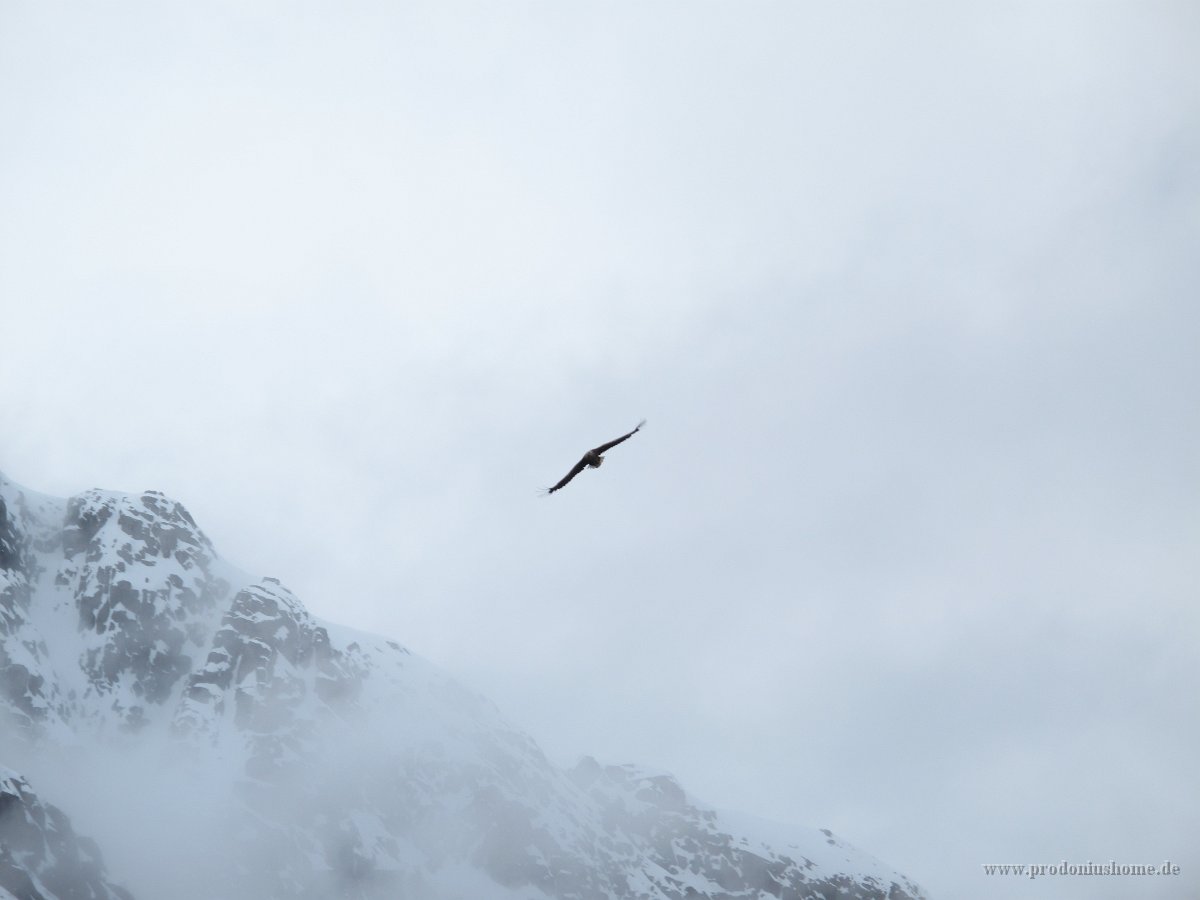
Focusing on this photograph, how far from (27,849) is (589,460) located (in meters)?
192

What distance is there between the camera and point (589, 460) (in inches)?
2148

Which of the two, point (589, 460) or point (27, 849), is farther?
point (27, 849)

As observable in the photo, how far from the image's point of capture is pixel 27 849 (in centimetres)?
19988

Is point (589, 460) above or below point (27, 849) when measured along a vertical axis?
above
